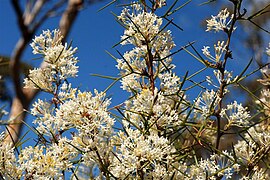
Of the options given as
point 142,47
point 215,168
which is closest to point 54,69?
point 142,47

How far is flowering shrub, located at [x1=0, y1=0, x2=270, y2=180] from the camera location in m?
0.39

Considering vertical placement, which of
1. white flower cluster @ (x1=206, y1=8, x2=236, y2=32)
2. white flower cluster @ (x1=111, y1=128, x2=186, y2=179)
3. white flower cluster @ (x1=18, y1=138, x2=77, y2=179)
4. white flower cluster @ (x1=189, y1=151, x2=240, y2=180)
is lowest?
white flower cluster @ (x1=189, y1=151, x2=240, y2=180)

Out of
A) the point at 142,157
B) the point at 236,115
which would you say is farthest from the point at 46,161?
the point at 236,115

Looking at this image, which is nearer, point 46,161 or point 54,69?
point 46,161

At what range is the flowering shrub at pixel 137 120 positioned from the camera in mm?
393

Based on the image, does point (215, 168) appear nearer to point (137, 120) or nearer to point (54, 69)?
point (137, 120)

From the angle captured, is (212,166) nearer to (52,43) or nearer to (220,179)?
(220,179)

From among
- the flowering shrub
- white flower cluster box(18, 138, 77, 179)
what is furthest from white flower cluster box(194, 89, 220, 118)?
white flower cluster box(18, 138, 77, 179)

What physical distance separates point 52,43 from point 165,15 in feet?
0.43

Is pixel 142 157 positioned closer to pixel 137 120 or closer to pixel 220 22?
pixel 137 120

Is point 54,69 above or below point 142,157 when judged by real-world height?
above

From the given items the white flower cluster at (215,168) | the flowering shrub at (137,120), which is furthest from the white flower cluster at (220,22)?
the white flower cluster at (215,168)

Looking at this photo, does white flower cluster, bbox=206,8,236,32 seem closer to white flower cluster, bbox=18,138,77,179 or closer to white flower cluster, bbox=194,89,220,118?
white flower cluster, bbox=194,89,220,118

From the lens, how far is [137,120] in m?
0.44
